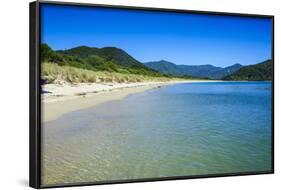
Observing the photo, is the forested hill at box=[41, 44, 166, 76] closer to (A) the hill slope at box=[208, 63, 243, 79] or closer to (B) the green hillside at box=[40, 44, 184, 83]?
(B) the green hillside at box=[40, 44, 184, 83]

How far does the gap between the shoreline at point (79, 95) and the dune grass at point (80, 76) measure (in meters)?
0.06

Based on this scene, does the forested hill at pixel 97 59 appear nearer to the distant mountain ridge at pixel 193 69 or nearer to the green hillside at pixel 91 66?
the green hillside at pixel 91 66

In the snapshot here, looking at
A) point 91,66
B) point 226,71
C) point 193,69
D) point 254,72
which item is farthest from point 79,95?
point 254,72

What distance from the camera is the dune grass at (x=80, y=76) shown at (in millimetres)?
7198

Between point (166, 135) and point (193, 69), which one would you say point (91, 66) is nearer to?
point (166, 135)

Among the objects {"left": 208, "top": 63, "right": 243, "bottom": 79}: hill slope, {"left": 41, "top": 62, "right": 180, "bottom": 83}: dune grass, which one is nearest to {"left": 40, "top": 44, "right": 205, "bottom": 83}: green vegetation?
{"left": 41, "top": 62, "right": 180, "bottom": 83}: dune grass

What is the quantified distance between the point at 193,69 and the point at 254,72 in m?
0.92

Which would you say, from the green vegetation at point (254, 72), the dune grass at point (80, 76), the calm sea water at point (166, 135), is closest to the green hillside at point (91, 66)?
the dune grass at point (80, 76)

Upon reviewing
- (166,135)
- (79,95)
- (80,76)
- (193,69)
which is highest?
(193,69)

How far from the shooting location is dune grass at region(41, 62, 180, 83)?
23.6 feet

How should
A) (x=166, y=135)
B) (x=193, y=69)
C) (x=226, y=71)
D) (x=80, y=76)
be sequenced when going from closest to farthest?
1. (x=80, y=76)
2. (x=166, y=135)
3. (x=193, y=69)
4. (x=226, y=71)

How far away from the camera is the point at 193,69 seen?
26.8 feet

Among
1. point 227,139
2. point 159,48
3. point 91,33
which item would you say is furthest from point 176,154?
point 91,33

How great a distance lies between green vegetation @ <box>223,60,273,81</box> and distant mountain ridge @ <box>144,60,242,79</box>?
7 centimetres
